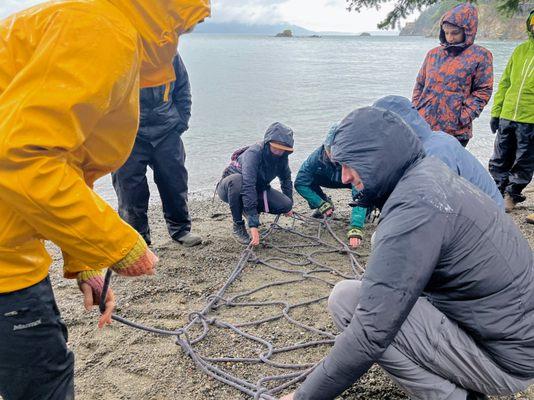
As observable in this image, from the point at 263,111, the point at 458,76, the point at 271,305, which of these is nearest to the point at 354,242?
the point at 271,305

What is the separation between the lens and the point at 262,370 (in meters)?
2.65

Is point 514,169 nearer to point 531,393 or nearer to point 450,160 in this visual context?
point 450,160

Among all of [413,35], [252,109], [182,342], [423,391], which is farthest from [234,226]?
[413,35]

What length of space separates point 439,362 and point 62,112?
5.39 feet

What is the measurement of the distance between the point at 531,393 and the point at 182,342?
1820mm

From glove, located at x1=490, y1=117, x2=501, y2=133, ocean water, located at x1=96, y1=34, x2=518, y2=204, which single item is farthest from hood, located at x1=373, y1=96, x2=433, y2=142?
ocean water, located at x1=96, y1=34, x2=518, y2=204

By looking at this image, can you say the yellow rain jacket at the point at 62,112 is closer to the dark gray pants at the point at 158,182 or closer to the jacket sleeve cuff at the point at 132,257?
the jacket sleeve cuff at the point at 132,257

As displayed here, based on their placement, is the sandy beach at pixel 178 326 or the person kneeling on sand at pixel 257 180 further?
the person kneeling on sand at pixel 257 180

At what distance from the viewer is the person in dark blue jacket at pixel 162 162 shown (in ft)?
13.6

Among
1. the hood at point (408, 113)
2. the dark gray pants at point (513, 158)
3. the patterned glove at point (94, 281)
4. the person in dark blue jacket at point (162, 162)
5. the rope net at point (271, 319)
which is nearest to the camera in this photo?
the patterned glove at point (94, 281)

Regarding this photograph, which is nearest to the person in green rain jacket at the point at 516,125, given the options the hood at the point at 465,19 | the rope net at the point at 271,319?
the hood at the point at 465,19

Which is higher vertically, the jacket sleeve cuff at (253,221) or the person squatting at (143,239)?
the person squatting at (143,239)

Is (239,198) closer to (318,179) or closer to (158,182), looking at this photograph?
(158,182)

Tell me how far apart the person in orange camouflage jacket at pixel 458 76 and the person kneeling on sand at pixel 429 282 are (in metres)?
2.94
